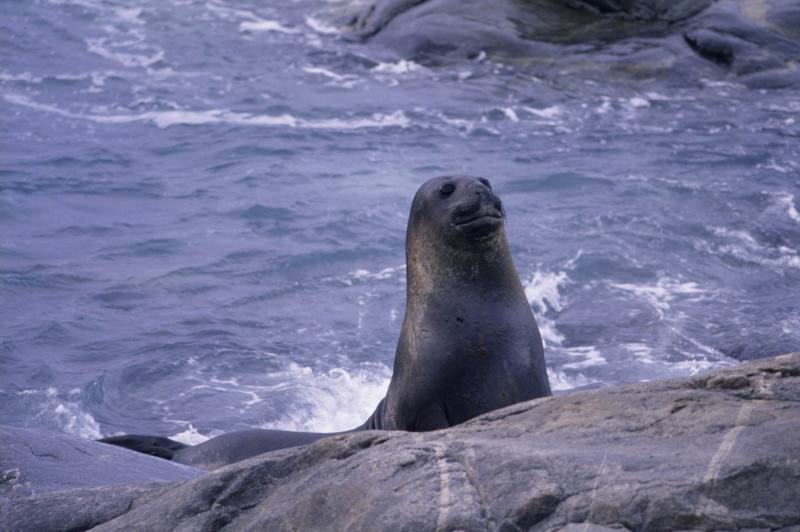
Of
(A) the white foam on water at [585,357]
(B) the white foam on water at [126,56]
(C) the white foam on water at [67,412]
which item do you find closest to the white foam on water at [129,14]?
(B) the white foam on water at [126,56]

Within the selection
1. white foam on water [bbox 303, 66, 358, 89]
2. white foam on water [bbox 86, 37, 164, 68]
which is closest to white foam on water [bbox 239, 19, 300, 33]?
white foam on water [bbox 86, 37, 164, 68]

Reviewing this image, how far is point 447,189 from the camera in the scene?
644cm

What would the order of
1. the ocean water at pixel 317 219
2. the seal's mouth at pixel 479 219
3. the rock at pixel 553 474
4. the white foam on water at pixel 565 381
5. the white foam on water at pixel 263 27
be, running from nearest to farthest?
the rock at pixel 553 474 → the seal's mouth at pixel 479 219 → the white foam on water at pixel 565 381 → the ocean water at pixel 317 219 → the white foam on water at pixel 263 27

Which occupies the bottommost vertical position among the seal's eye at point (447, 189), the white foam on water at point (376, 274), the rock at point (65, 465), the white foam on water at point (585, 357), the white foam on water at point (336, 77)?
the white foam on water at point (585, 357)

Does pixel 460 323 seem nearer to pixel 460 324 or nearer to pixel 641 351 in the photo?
pixel 460 324

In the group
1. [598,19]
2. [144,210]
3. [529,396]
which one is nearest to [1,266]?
[144,210]

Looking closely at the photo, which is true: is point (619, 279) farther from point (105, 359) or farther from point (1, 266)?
point (1, 266)

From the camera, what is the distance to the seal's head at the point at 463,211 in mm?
6312

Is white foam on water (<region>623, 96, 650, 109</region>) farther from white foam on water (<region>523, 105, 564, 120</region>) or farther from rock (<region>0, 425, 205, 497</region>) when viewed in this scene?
rock (<region>0, 425, 205, 497</region>)

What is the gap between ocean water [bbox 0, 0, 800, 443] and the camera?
370 inches

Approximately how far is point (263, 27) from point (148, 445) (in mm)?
15730

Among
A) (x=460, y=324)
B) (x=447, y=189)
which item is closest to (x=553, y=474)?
(x=460, y=324)

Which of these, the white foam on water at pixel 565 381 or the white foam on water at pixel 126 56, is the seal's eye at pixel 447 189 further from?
the white foam on water at pixel 126 56

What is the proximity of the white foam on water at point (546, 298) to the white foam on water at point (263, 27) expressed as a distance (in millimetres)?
11685
